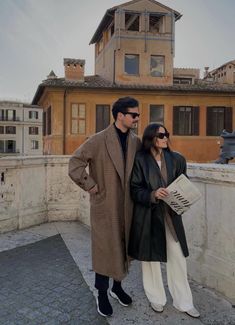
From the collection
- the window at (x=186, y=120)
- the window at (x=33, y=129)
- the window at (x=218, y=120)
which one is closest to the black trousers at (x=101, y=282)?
the window at (x=186, y=120)

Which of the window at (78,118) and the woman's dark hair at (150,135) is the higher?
the window at (78,118)

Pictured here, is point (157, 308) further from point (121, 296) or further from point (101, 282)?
point (101, 282)

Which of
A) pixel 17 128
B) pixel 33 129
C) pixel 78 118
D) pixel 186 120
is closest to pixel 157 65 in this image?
pixel 186 120

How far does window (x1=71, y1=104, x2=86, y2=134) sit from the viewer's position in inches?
819

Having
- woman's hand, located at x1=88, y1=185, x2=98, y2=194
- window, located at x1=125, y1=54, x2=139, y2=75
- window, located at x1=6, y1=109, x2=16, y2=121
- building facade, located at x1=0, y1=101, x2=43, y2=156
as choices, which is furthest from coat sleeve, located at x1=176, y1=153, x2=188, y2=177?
window, located at x1=6, y1=109, x2=16, y2=121

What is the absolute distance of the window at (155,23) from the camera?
23.7 m

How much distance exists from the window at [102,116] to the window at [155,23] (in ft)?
22.5

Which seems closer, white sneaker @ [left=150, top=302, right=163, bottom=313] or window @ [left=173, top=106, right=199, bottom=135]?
white sneaker @ [left=150, top=302, right=163, bottom=313]

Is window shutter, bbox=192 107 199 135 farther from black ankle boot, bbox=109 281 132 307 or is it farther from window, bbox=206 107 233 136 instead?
black ankle boot, bbox=109 281 132 307

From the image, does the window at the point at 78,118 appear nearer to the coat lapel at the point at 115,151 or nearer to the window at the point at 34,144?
the coat lapel at the point at 115,151

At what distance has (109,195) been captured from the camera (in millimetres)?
A: 2816

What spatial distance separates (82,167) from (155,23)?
23.8m

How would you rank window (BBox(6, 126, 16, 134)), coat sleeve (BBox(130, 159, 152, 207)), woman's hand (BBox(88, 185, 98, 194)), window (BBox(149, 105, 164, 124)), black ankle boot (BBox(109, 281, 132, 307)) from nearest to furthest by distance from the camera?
coat sleeve (BBox(130, 159, 152, 207)) → woman's hand (BBox(88, 185, 98, 194)) → black ankle boot (BBox(109, 281, 132, 307)) → window (BBox(149, 105, 164, 124)) → window (BBox(6, 126, 16, 134))

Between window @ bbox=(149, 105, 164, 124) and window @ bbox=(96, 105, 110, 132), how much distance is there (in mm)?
2644
